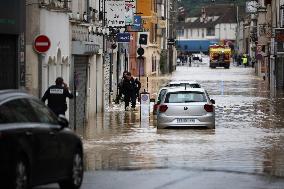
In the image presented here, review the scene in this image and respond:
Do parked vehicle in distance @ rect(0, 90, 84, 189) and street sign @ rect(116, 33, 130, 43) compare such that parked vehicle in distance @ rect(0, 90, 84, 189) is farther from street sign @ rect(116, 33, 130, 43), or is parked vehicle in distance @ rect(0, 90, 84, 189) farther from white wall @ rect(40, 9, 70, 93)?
street sign @ rect(116, 33, 130, 43)

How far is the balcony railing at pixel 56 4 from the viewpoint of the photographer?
26.7 metres

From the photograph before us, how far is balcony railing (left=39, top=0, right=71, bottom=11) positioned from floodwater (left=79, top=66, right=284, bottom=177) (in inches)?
154

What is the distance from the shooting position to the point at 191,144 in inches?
938

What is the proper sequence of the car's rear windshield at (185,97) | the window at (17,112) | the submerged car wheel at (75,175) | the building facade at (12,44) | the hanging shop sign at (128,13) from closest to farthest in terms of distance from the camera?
the window at (17,112) → the submerged car wheel at (75,175) → the building facade at (12,44) → the car's rear windshield at (185,97) → the hanging shop sign at (128,13)

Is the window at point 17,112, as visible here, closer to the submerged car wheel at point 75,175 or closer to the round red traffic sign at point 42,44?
the submerged car wheel at point 75,175

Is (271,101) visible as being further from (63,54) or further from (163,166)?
(163,166)

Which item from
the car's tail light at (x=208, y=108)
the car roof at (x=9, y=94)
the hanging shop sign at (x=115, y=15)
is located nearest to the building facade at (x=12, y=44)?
the car's tail light at (x=208, y=108)

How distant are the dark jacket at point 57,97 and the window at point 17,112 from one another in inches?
418

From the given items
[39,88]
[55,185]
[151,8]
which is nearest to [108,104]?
[39,88]

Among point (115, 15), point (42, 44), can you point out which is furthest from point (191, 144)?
point (115, 15)

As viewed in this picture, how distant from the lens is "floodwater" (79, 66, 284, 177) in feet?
61.9

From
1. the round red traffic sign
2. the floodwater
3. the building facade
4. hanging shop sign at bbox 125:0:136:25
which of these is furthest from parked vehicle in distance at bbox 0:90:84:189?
hanging shop sign at bbox 125:0:136:25

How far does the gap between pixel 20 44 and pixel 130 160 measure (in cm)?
641

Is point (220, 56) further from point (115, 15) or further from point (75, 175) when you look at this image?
point (75, 175)
